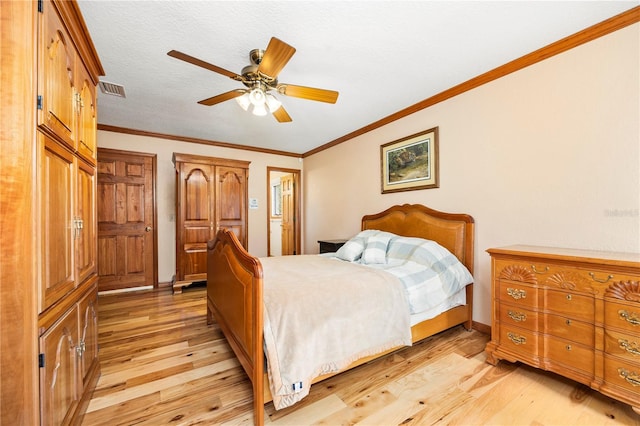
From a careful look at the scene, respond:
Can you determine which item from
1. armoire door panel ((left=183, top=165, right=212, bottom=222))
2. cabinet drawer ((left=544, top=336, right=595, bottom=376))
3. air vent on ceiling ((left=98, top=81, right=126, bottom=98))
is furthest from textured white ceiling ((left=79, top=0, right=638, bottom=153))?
cabinet drawer ((left=544, top=336, right=595, bottom=376))

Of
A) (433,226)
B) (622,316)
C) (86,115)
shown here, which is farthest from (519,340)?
(86,115)

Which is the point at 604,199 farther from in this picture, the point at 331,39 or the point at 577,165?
the point at 331,39

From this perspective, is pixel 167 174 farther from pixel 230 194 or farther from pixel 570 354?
pixel 570 354

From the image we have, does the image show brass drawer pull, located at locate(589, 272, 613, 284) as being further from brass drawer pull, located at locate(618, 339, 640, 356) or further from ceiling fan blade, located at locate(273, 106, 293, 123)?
ceiling fan blade, located at locate(273, 106, 293, 123)

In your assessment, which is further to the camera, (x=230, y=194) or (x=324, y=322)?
(x=230, y=194)

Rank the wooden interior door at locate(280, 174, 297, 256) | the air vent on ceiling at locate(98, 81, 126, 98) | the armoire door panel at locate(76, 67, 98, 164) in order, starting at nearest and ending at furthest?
the armoire door panel at locate(76, 67, 98, 164)
the air vent on ceiling at locate(98, 81, 126, 98)
the wooden interior door at locate(280, 174, 297, 256)

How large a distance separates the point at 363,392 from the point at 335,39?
2.50 m

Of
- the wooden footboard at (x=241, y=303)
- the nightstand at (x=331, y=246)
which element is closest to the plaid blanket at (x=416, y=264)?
the nightstand at (x=331, y=246)

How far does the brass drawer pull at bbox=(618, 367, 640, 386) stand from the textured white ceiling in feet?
7.31

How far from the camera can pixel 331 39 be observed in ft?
6.42

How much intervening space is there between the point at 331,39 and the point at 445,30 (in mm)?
825

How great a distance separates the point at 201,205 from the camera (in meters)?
4.05

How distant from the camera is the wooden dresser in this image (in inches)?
56.5

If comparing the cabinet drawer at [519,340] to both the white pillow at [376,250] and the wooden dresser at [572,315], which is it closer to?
the wooden dresser at [572,315]
